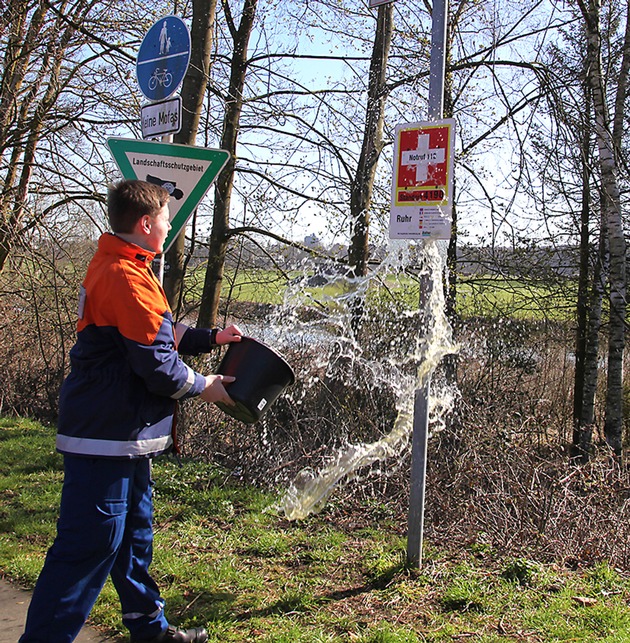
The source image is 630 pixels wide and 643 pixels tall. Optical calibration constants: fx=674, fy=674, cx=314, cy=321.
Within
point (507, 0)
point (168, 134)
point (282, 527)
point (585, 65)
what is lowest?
point (282, 527)

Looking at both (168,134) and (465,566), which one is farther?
(168,134)

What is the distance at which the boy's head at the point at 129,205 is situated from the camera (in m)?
2.94

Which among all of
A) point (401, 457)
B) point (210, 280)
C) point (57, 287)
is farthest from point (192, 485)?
point (57, 287)

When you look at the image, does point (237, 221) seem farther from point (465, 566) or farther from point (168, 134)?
point (465, 566)

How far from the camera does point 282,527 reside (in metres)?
5.06

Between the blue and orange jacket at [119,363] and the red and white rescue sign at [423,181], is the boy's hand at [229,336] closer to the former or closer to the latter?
the blue and orange jacket at [119,363]

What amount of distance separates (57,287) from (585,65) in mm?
8124

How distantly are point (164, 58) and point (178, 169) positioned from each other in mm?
867

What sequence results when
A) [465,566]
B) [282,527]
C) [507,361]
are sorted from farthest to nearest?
[507,361], [282,527], [465,566]

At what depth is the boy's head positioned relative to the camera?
2942 mm

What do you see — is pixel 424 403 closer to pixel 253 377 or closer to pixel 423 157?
pixel 253 377

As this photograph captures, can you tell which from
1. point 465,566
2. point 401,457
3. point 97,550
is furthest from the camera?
point 401,457

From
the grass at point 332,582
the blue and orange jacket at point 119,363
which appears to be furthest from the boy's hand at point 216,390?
the grass at point 332,582

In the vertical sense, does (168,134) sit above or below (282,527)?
above
